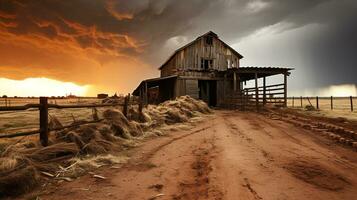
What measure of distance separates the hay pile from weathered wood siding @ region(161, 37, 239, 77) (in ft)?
54.5

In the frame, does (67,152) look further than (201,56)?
No

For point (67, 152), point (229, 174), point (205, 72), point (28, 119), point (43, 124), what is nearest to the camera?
point (229, 174)

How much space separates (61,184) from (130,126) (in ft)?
14.9

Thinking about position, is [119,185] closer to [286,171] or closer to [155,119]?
[286,171]

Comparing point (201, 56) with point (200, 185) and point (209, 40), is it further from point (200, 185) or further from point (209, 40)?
point (200, 185)

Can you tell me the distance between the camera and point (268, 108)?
19.7 meters

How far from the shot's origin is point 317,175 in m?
4.53

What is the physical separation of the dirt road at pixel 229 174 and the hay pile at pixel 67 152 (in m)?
0.54

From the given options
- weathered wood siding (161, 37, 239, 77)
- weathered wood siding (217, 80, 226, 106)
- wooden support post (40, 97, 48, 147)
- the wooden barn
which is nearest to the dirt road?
wooden support post (40, 97, 48, 147)

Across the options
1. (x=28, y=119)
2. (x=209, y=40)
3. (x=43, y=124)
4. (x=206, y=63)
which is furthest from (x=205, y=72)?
(x=43, y=124)

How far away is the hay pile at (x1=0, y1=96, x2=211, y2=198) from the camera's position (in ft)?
13.3

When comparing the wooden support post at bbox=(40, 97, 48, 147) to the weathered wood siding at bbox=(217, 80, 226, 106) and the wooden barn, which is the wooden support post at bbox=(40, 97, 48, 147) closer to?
the wooden barn

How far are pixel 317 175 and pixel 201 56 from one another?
880 inches

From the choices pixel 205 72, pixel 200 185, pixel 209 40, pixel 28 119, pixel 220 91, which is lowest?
pixel 200 185
